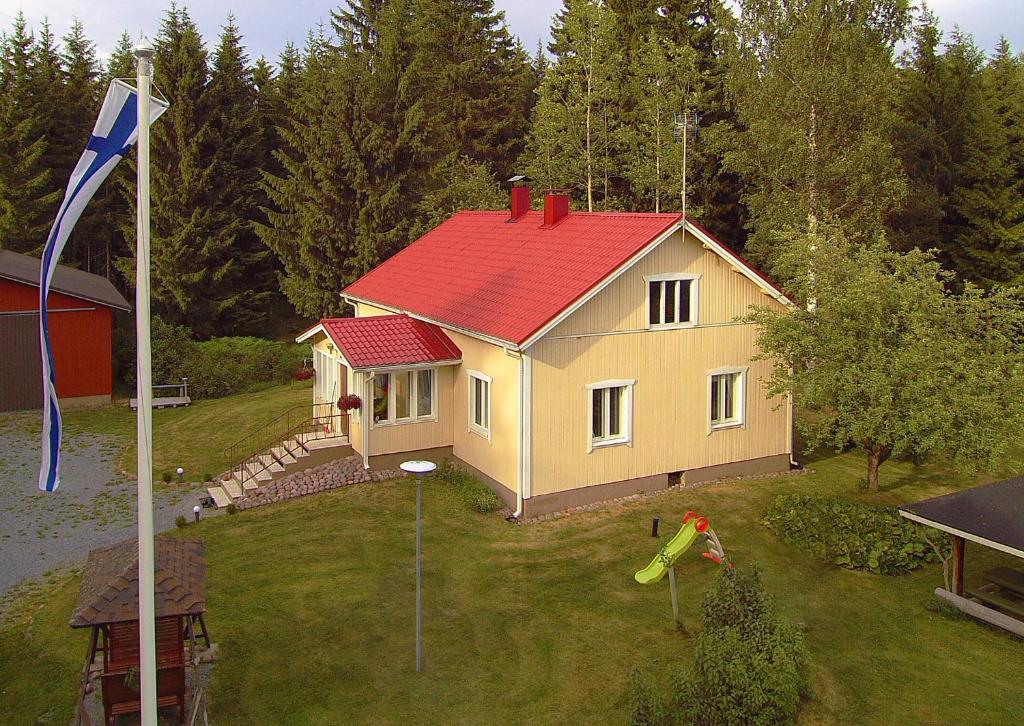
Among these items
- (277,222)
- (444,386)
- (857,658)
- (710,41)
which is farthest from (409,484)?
(710,41)

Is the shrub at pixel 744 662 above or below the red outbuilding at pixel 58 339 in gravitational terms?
below

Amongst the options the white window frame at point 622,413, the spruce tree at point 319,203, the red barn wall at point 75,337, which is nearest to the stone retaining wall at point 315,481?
the white window frame at point 622,413

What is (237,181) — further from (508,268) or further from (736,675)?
(736,675)

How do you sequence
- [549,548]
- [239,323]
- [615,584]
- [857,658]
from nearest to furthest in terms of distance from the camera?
[857,658], [615,584], [549,548], [239,323]

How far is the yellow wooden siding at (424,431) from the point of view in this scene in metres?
19.5

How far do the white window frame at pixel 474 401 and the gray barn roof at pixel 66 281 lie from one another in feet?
47.6

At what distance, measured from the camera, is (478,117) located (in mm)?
45312

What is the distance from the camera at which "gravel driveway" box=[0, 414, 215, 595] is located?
16281mm

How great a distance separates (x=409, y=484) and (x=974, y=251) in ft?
100

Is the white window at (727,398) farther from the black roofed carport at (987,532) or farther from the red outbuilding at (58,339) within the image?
the red outbuilding at (58,339)

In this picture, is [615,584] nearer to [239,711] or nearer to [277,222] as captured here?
[239,711]

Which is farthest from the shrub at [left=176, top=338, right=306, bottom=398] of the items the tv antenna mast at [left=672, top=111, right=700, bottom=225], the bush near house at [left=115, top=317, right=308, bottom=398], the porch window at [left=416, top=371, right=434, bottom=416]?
the tv antenna mast at [left=672, top=111, right=700, bottom=225]

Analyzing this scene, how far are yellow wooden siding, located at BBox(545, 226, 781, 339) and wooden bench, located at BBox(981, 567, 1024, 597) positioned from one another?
7541 millimetres

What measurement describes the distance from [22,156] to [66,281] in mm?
11650
